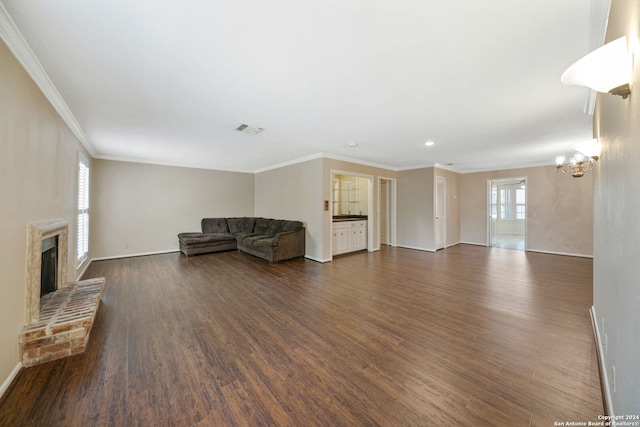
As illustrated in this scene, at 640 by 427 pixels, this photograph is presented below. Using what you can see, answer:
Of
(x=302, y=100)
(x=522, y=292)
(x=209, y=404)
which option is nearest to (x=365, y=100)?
(x=302, y=100)

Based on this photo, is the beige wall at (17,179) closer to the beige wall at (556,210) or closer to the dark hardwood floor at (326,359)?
the dark hardwood floor at (326,359)

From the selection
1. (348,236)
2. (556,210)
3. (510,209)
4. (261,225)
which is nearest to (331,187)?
(348,236)

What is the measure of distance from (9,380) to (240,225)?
558cm

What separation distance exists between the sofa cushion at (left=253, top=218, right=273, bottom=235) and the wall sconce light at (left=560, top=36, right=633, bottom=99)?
20.1 ft

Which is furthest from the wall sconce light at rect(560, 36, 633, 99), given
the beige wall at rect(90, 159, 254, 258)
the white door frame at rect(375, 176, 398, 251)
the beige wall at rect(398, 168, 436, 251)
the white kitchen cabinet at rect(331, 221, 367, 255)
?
the beige wall at rect(90, 159, 254, 258)

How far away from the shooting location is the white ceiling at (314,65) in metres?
1.44

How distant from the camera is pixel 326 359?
191cm

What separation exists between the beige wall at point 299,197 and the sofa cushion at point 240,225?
0.54m

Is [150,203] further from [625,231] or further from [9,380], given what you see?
[625,231]

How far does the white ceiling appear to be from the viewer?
1.44 m

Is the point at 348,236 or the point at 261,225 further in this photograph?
the point at 261,225

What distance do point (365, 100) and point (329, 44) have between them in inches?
39.8

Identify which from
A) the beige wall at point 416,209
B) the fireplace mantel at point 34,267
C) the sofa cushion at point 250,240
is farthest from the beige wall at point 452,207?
the fireplace mantel at point 34,267

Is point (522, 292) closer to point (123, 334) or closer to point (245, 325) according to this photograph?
point (245, 325)
